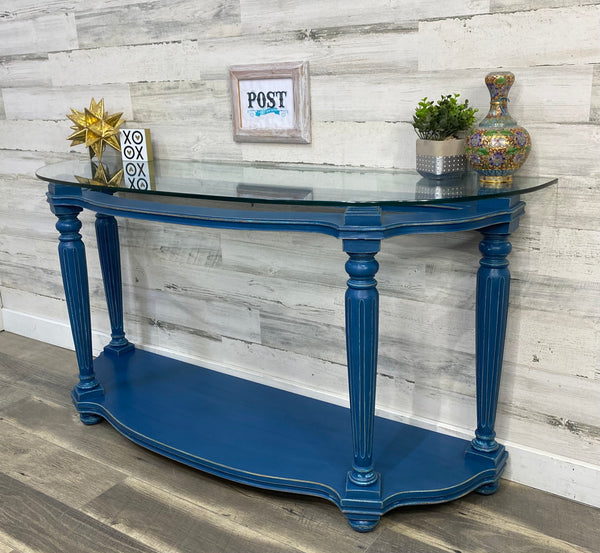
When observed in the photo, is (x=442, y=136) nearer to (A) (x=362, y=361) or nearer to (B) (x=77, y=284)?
(A) (x=362, y=361)

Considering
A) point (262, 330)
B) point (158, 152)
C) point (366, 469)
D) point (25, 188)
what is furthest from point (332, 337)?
point (25, 188)

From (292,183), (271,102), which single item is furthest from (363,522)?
(271,102)

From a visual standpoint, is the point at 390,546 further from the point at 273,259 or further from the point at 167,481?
the point at 273,259

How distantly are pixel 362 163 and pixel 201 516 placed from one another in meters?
0.98

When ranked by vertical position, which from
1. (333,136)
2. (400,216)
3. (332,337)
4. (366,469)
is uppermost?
(333,136)

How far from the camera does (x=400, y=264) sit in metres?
1.75

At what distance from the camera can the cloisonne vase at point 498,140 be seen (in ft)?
Answer: 4.50

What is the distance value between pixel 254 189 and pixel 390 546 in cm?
87

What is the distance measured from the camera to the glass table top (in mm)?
1352

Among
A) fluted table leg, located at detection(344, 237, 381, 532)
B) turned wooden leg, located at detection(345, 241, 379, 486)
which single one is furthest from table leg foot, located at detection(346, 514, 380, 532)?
turned wooden leg, located at detection(345, 241, 379, 486)

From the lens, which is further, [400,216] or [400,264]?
[400,264]

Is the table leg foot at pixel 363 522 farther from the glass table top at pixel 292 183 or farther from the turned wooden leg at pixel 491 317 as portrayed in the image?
the glass table top at pixel 292 183

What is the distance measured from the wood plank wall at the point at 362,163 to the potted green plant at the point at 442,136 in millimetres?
97

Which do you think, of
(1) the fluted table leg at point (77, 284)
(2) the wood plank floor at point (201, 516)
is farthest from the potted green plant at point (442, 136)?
(1) the fluted table leg at point (77, 284)
